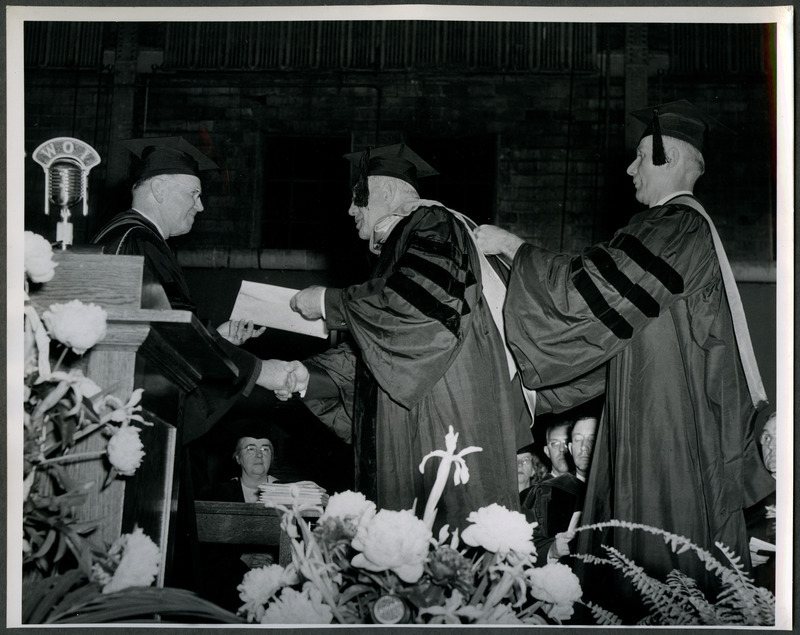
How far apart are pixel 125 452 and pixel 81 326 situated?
1.30 ft

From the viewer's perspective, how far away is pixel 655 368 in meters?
4.29

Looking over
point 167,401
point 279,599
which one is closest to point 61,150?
point 167,401

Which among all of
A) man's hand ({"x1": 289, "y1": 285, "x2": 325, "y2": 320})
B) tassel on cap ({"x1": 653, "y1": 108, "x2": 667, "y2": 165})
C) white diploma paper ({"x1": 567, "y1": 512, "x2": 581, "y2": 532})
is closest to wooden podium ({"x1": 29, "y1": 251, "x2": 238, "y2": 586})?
man's hand ({"x1": 289, "y1": 285, "x2": 325, "y2": 320})

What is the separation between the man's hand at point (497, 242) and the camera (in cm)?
452

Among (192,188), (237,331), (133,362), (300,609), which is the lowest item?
(300,609)

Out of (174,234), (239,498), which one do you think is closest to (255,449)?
(239,498)

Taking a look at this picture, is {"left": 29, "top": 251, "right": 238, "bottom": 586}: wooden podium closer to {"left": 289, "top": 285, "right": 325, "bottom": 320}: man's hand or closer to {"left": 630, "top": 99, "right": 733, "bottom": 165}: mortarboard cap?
{"left": 289, "top": 285, "right": 325, "bottom": 320}: man's hand

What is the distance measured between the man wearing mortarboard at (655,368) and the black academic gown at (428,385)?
0.52 feet

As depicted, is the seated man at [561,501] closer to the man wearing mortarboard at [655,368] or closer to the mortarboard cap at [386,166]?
the man wearing mortarboard at [655,368]

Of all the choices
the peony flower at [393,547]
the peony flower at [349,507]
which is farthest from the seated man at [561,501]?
the peony flower at [349,507]

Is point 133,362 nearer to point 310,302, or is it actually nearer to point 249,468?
point 310,302

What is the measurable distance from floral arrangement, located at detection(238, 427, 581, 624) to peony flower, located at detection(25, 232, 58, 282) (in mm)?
1156

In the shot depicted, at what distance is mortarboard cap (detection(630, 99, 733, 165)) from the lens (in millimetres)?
4570

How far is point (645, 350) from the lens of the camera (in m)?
4.32
